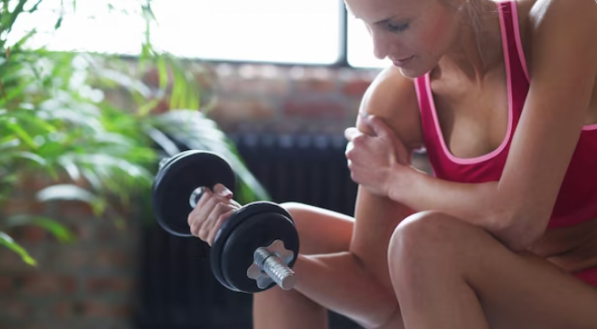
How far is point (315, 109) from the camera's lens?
8.64ft

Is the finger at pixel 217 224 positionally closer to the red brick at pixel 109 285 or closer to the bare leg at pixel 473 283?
the bare leg at pixel 473 283

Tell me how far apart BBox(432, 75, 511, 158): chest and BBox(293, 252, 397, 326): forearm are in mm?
249

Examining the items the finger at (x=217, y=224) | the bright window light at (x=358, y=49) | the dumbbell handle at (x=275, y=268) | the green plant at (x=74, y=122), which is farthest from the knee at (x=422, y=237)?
the bright window light at (x=358, y=49)

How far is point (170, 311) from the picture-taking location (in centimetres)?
236

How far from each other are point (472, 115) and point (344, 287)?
0.33 metres

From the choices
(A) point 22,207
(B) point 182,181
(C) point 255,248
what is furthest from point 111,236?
(C) point 255,248

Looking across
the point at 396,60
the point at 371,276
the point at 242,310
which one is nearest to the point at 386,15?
the point at 396,60

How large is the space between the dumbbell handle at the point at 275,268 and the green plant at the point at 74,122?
1.40 feet

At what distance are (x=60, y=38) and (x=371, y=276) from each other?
0.72 m

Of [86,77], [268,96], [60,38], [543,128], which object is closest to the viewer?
[543,128]

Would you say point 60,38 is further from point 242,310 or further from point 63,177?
point 242,310

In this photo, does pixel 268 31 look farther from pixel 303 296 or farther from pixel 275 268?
pixel 275 268

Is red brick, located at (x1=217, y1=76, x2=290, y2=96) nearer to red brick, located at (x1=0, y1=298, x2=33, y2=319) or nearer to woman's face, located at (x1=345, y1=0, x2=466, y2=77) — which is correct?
red brick, located at (x1=0, y1=298, x2=33, y2=319)

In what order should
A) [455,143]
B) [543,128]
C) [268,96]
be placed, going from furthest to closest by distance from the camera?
[268,96]
[455,143]
[543,128]
